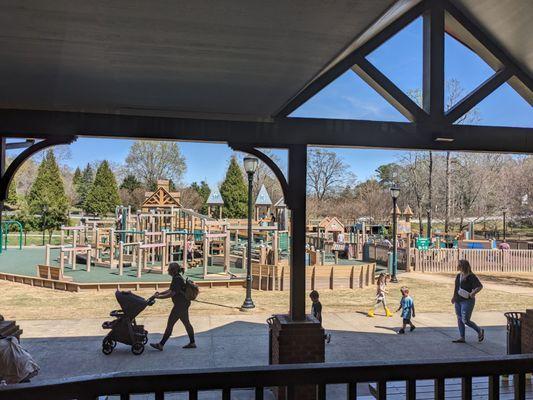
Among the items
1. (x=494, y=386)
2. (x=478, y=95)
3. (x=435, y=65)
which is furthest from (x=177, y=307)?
(x=494, y=386)

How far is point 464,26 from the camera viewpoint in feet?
17.5

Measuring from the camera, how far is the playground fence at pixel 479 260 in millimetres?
19031

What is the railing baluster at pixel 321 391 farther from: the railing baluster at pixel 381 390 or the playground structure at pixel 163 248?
the playground structure at pixel 163 248

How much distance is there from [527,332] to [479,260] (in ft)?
46.6

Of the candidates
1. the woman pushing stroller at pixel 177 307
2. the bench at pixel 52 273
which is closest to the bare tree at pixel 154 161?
the bench at pixel 52 273

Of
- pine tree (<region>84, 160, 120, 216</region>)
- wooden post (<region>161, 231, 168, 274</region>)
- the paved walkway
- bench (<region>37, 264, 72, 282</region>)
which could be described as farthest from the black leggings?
pine tree (<region>84, 160, 120, 216</region>)

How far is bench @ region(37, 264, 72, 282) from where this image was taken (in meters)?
14.1

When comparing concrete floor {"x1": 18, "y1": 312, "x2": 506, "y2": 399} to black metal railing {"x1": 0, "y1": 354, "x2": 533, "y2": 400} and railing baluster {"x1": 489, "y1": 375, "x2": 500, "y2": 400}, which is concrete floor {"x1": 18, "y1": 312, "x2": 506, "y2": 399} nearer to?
railing baluster {"x1": 489, "y1": 375, "x2": 500, "y2": 400}

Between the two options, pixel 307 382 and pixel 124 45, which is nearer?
pixel 307 382

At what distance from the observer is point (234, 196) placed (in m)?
39.3

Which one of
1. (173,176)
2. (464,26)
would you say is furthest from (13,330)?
(173,176)

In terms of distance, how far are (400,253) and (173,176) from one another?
81.8 ft

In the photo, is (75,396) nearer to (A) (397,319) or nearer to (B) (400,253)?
(A) (397,319)

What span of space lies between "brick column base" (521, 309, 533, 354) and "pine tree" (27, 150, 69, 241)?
3123 centimetres
